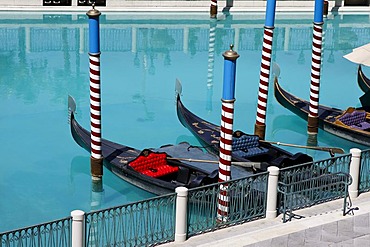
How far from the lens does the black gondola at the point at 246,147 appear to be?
12555 mm

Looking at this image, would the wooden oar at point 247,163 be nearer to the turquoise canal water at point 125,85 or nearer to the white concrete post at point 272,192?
the turquoise canal water at point 125,85

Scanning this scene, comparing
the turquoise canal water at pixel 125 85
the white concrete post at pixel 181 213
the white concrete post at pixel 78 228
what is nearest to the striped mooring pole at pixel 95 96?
the turquoise canal water at pixel 125 85

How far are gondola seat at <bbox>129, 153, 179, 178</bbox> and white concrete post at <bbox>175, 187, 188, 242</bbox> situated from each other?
258cm

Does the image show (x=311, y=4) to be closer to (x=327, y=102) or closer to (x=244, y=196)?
(x=327, y=102)

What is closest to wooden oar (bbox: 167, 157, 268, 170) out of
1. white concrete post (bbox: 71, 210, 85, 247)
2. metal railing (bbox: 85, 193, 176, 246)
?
metal railing (bbox: 85, 193, 176, 246)

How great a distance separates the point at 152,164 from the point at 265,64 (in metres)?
2.66

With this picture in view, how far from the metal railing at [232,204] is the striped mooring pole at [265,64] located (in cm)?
387

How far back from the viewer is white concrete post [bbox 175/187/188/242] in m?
10.0

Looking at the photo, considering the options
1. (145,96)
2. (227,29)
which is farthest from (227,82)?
(227,29)

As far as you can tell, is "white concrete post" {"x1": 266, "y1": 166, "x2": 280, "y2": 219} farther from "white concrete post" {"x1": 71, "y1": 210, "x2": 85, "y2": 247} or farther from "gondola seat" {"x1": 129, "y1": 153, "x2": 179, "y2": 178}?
"white concrete post" {"x1": 71, "y1": 210, "x2": 85, "y2": 247}

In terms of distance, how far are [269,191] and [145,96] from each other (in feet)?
26.0

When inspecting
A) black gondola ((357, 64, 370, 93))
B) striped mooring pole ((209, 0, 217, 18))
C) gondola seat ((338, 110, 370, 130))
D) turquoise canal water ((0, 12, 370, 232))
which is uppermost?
striped mooring pole ((209, 0, 217, 18))

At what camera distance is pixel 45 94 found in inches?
721

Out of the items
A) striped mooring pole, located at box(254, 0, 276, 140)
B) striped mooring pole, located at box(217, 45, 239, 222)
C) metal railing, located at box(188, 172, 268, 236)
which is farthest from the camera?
striped mooring pole, located at box(254, 0, 276, 140)
